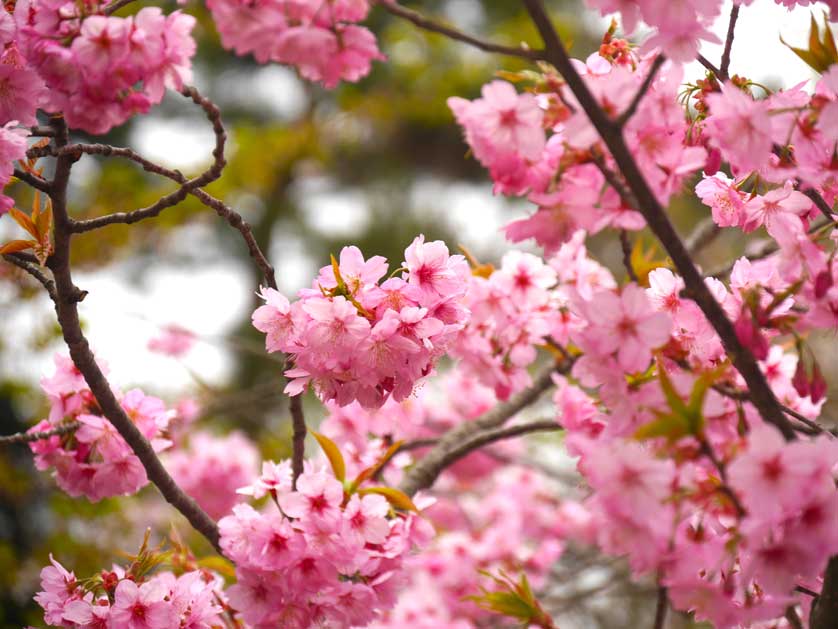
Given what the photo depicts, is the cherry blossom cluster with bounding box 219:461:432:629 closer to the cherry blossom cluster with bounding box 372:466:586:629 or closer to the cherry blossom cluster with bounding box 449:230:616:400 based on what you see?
the cherry blossom cluster with bounding box 449:230:616:400

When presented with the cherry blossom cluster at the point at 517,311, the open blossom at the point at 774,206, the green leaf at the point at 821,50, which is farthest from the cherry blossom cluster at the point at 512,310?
the green leaf at the point at 821,50

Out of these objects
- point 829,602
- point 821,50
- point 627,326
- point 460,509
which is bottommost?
point 829,602

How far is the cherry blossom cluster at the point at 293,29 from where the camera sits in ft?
3.14

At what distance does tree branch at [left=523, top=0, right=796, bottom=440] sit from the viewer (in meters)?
0.91

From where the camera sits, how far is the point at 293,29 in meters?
0.95

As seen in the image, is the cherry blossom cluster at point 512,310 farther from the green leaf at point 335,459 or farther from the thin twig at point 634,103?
the thin twig at point 634,103

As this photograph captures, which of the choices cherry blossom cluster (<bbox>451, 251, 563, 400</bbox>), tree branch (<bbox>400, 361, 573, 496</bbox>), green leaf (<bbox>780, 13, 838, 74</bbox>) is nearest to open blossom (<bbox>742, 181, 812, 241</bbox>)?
green leaf (<bbox>780, 13, 838, 74</bbox>)

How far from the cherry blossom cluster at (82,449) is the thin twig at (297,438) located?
0.30m

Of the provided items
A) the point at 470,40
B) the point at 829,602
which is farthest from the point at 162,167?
the point at 829,602

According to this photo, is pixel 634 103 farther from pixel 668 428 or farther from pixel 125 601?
pixel 125 601

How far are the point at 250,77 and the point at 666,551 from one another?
26.3 feet

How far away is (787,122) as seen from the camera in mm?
1006

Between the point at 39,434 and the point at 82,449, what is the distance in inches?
4.0

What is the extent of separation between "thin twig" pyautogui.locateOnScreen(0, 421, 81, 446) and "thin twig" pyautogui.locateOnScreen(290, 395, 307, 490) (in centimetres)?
41
